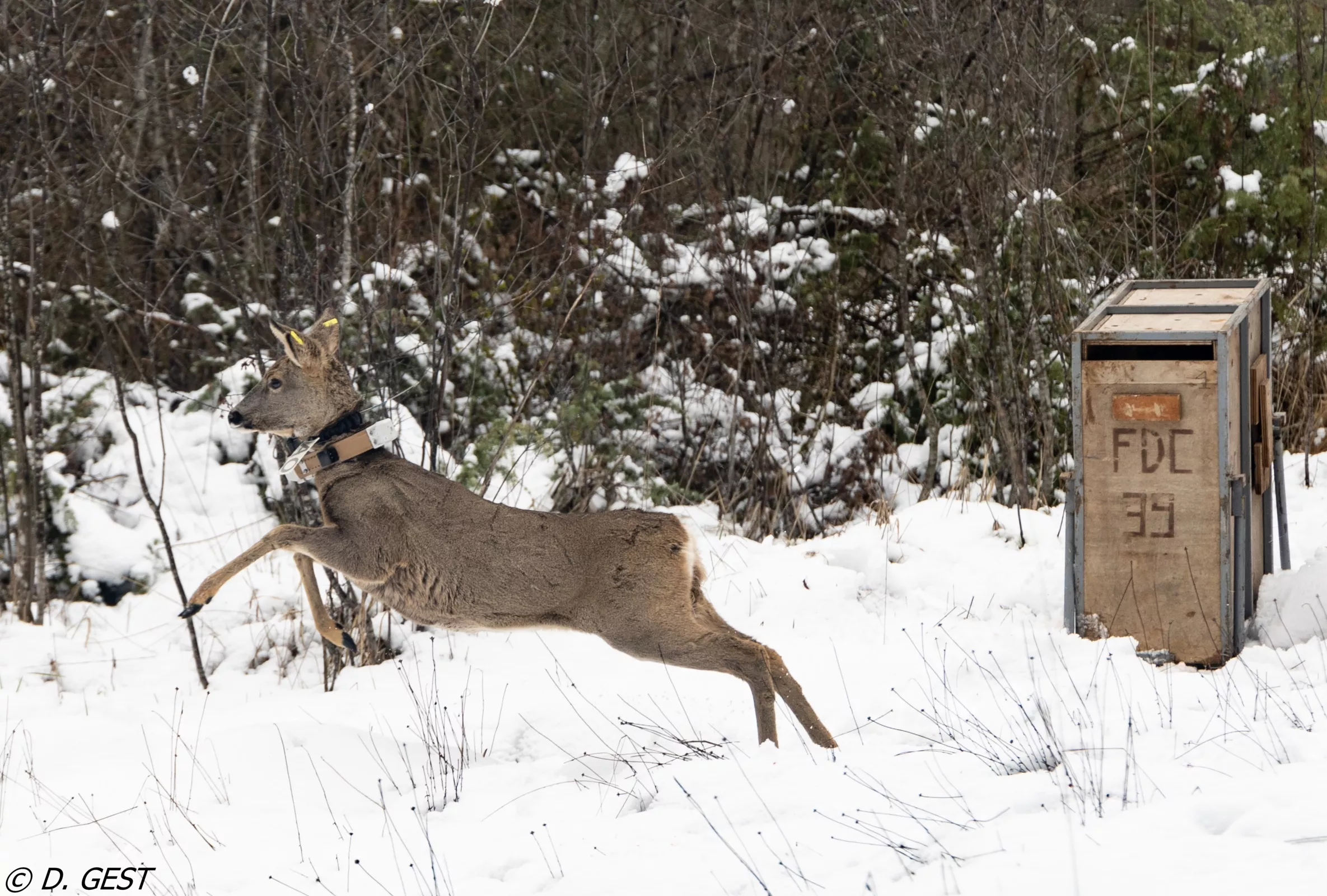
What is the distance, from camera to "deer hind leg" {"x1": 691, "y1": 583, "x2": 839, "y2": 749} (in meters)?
5.62

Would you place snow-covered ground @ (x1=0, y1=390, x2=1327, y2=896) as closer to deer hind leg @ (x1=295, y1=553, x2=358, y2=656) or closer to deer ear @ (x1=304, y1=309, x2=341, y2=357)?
deer hind leg @ (x1=295, y1=553, x2=358, y2=656)

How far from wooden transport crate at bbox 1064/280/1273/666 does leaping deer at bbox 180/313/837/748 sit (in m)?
1.87

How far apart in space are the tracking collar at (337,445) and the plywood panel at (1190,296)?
3.80m

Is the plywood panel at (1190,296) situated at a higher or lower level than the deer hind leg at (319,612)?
higher

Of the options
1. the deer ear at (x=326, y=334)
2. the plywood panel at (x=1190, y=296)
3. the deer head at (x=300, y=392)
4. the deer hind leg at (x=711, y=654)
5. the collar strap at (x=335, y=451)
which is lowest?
the deer hind leg at (x=711, y=654)

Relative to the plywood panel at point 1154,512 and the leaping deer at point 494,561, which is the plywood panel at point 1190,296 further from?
the leaping deer at point 494,561

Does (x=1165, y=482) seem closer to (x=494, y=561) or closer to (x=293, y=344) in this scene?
(x=494, y=561)

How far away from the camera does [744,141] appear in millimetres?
13273

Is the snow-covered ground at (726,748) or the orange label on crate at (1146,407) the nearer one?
the snow-covered ground at (726,748)

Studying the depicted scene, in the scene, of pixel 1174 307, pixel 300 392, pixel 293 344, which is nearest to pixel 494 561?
pixel 300 392

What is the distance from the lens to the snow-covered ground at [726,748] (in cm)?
398

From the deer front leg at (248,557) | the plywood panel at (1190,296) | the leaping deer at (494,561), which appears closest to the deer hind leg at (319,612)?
the leaping deer at (494,561)

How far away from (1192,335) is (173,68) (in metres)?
9.27

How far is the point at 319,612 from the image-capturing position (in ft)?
18.8
